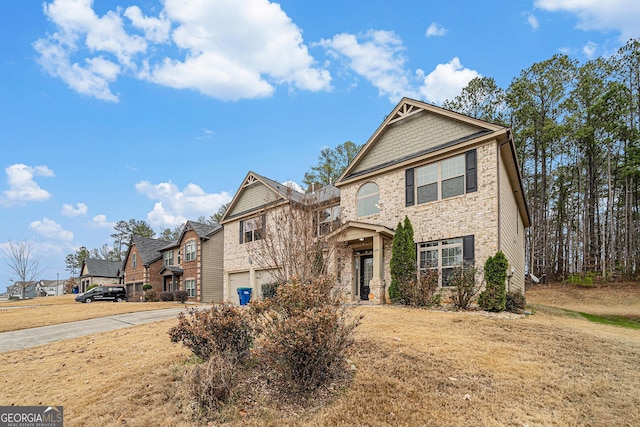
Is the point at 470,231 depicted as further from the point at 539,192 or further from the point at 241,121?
the point at 539,192

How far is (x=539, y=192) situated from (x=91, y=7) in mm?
32349

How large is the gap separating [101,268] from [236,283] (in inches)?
1132

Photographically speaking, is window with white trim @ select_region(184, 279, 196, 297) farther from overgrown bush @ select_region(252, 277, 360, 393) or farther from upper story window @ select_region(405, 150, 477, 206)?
overgrown bush @ select_region(252, 277, 360, 393)

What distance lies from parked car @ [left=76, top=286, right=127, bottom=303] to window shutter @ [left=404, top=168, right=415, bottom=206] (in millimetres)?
27722

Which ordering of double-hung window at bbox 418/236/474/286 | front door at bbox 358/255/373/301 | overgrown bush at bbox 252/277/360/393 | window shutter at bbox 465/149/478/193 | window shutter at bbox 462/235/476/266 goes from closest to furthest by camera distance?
overgrown bush at bbox 252/277/360/393
window shutter at bbox 462/235/476/266
double-hung window at bbox 418/236/474/286
window shutter at bbox 465/149/478/193
front door at bbox 358/255/373/301

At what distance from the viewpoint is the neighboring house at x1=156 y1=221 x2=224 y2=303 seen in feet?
82.9

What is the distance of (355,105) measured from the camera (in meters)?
16.2

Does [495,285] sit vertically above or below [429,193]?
below

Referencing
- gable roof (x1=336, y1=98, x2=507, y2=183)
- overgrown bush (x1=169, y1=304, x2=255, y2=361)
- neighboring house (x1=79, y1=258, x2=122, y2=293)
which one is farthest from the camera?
neighboring house (x1=79, y1=258, x2=122, y2=293)

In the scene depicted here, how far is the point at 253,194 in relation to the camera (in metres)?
22.3

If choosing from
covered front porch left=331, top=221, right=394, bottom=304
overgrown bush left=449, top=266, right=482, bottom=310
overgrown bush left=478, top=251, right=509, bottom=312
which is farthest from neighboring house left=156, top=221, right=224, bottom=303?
overgrown bush left=478, top=251, right=509, bottom=312

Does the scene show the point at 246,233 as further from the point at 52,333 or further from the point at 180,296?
the point at 52,333

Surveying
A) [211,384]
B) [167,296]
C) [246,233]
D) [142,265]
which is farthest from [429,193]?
[142,265]

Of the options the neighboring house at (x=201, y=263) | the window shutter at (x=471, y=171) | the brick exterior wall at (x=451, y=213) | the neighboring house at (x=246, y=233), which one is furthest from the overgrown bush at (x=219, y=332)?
the neighboring house at (x=201, y=263)
